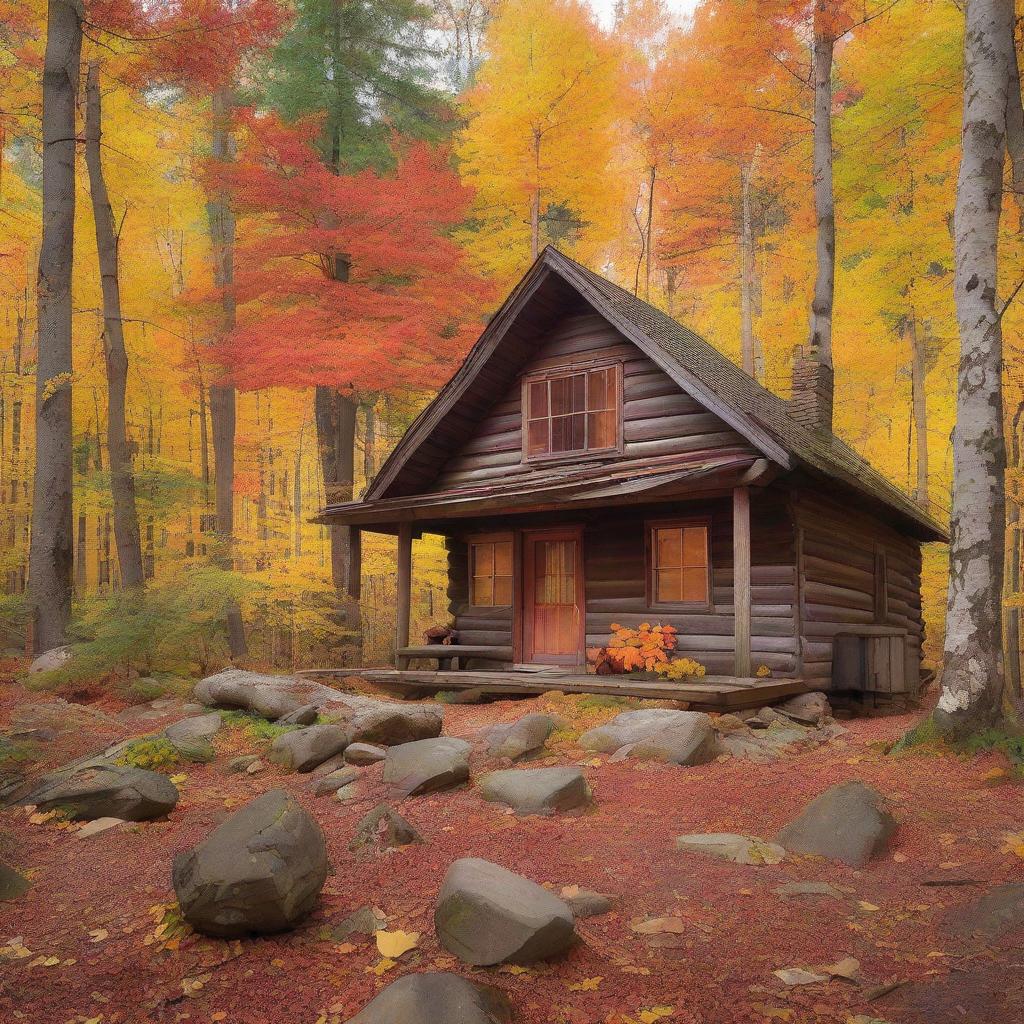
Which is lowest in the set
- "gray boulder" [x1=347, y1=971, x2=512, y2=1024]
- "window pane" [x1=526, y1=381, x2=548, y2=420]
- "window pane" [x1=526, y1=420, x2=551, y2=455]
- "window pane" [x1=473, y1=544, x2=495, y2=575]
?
"gray boulder" [x1=347, y1=971, x2=512, y2=1024]

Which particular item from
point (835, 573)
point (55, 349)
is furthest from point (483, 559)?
point (55, 349)

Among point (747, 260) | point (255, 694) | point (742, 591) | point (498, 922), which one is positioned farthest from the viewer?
point (747, 260)

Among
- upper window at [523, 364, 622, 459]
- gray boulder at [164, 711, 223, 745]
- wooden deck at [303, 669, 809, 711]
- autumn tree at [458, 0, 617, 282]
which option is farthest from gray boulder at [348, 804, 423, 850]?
autumn tree at [458, 0, 617, 282]

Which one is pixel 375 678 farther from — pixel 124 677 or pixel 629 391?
pixel 629 391

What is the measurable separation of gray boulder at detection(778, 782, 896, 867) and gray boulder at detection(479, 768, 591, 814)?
1599 millimetres

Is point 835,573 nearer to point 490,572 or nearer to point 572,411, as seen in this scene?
point 572,411

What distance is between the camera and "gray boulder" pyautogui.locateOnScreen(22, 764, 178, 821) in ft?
21.3

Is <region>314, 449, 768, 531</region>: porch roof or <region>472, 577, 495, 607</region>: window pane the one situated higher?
<region>314, 449, 768, 531</region>: porch roof

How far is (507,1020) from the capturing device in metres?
3.52

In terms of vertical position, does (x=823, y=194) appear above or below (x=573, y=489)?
above

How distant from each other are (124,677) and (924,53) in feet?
60.3

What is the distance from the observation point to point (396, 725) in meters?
8.56

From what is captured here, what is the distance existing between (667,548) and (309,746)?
723 centimetres

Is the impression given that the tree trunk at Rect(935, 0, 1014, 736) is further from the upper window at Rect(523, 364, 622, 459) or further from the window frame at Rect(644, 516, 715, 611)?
the upper window at Rect(523, 364, 622, 459)
